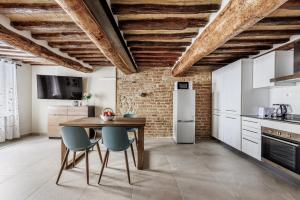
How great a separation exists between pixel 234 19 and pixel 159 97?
4.36 meters

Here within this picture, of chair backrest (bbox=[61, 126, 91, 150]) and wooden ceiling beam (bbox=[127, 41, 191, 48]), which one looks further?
wooden ceiling beam (bbox=[127, 41, 191, 48])

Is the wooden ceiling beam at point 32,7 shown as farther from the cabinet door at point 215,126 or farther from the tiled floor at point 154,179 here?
the cabinet door at point 215,126

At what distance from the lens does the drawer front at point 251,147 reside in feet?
11.8

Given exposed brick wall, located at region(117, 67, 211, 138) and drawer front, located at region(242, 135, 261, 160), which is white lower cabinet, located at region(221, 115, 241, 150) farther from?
exposed brick wall, located at region(117, 67, 211, 138)

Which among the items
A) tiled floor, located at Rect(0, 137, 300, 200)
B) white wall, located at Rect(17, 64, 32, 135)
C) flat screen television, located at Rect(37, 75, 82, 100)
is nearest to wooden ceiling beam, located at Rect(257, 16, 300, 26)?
tiled floor, located at Rect(0, 137, 300, 200)

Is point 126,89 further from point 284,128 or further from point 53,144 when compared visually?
point 284,128

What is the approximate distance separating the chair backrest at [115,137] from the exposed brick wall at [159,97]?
3312 millimetres

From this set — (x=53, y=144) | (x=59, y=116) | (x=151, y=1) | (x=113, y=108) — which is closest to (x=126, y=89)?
(x=113, y=108)

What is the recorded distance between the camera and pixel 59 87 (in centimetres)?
616

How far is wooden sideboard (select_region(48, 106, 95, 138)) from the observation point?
5.82 meters

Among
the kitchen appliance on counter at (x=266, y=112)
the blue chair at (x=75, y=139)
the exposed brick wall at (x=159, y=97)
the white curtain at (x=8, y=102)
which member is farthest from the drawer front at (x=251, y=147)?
the white curtain at (x=8, y=102)

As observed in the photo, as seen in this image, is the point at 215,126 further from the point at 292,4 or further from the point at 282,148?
the point at 292,4

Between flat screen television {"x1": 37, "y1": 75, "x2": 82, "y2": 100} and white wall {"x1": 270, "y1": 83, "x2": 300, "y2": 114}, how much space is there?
551 cm

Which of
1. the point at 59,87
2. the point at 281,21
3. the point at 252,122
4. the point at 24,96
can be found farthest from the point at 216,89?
the point at 24,96
